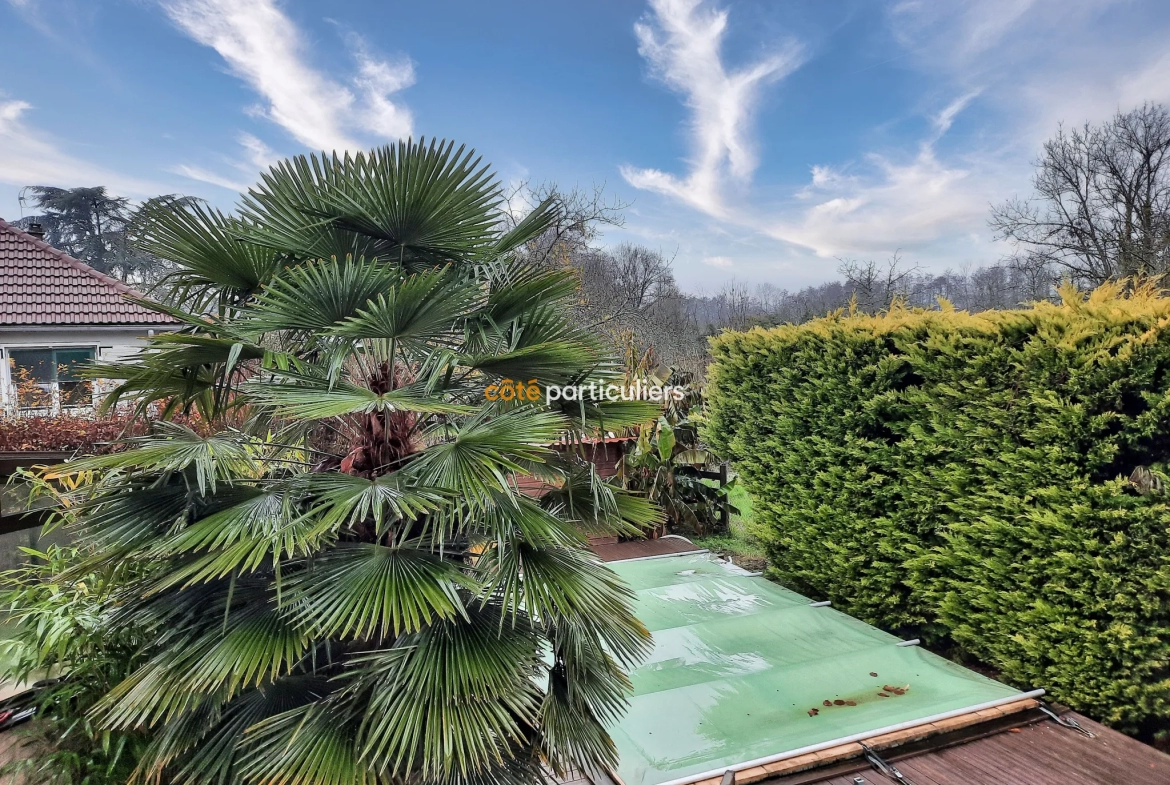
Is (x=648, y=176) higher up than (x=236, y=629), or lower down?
higher up

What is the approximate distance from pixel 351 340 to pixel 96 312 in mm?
11701

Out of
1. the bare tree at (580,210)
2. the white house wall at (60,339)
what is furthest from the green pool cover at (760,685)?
the white house wall at (60,339)

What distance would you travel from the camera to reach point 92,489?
6.34 feet

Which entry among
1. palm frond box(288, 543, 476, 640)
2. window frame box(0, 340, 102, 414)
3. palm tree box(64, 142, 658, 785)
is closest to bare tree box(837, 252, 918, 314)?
palm tree box(64, 142, 658, 785)

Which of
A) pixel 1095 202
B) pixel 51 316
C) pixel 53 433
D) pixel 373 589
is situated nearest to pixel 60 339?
pixel 51 316

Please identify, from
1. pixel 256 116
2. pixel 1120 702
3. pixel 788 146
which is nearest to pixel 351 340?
pixel 1120 702

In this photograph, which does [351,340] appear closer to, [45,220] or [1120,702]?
[1120,702]

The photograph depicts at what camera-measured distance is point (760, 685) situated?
3389 millimetres

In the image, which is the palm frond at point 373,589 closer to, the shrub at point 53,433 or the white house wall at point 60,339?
the shrub at point 53,433

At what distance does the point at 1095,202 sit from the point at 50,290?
25.8m

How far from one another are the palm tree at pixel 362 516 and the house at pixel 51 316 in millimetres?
9372

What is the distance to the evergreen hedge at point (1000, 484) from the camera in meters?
3.02

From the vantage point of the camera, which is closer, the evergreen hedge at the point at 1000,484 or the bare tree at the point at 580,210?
the evergreen hedge at the point at 1000,484

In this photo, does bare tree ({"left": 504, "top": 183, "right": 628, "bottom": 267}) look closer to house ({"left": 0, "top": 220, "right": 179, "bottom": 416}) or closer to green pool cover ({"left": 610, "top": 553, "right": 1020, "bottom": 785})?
house ({"left": 0, "top": 220, "right": 179, "bottom": 416})
